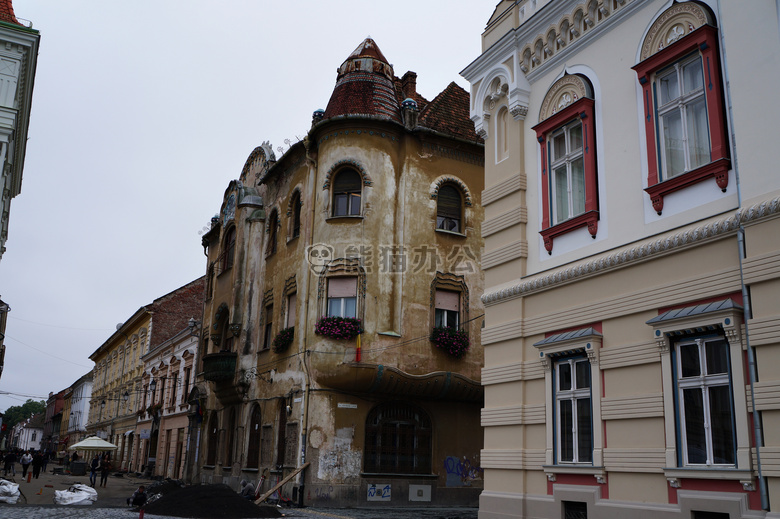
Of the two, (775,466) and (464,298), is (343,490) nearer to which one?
(464,298)

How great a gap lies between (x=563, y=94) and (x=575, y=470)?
627cm

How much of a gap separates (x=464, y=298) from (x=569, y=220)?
12.5 m

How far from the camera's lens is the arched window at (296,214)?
25625 millimetres

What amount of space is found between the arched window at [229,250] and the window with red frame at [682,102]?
23.2 meters

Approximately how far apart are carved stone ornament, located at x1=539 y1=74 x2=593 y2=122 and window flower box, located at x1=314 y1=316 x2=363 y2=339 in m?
10.8

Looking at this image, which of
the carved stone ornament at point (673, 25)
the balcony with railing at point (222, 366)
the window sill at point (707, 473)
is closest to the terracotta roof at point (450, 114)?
the balcony with railing at point (222, 366)

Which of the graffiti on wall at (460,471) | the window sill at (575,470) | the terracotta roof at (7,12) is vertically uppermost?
the terracotta roof at (7,12)

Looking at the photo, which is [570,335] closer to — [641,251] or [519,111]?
[641,251]

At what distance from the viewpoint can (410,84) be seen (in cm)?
2725

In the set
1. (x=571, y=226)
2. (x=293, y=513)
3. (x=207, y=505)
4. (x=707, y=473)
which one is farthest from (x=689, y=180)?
(x=293, y=513)

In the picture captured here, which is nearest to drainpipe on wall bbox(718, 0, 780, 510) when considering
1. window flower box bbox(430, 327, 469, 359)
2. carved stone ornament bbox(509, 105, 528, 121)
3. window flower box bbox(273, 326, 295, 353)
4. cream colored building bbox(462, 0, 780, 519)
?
cream colored building bbox(462, 0, 780, 519)

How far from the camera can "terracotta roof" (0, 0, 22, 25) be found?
1056 inches

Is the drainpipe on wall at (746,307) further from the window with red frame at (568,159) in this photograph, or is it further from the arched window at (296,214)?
the arched window at (296,214)

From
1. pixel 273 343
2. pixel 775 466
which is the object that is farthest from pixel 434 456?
pixel 775 466
